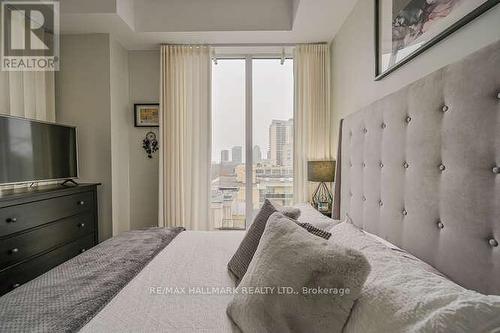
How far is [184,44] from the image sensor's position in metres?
3.04

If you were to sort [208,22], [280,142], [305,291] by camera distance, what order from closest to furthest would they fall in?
[305,291] → [208,22] → [280,142]

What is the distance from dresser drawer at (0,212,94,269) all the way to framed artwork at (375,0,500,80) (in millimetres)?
2688

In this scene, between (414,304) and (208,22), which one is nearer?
(414,304)

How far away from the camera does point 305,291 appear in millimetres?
776

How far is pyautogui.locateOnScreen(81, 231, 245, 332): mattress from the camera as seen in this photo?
88 cm

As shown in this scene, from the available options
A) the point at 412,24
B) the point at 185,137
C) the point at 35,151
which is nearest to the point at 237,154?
the point at 185,137

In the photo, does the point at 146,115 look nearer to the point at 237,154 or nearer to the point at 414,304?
the point at 237,154

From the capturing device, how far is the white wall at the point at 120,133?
284cm

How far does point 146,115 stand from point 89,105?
589 mm

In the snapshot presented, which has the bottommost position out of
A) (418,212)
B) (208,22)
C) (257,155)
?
(418,212)

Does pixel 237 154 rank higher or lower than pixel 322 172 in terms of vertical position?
higher

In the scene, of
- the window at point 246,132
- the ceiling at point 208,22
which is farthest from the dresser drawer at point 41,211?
the ceiling at point 208,22

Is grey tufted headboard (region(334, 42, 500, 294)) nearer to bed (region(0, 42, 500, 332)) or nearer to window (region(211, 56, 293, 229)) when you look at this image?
bed (region(0, 42, 500, 332))

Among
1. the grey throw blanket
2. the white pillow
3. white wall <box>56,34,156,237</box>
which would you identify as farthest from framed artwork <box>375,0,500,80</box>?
white wall <box>56,34,156,237</box>
